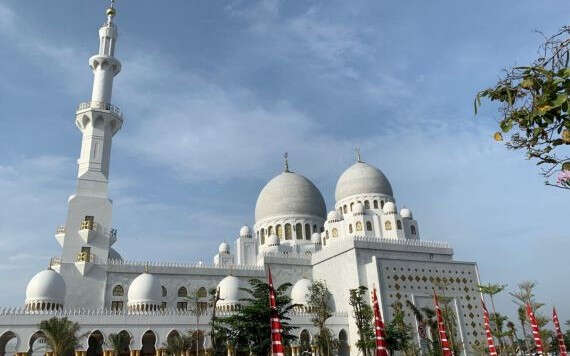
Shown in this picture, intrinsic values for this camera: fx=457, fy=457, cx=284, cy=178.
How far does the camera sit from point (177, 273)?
34.6 meters

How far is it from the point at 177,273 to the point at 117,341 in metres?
8.89

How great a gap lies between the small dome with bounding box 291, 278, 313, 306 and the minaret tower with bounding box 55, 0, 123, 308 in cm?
1371

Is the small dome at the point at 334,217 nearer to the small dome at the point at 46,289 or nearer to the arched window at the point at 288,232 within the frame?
the arched window at the point at 288,232

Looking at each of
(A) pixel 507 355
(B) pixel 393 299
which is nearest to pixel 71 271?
(B) pixel 393 299

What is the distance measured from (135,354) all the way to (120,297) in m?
6.04

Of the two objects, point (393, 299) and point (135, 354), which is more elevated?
point (393, 299)

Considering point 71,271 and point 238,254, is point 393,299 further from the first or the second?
point 71,271

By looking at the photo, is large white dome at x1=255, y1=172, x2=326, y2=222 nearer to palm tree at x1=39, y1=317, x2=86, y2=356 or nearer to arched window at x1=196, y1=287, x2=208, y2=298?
arched window at x1=196, y1=287, x2=208, y2=298

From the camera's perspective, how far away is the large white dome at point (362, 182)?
4359 centimetres

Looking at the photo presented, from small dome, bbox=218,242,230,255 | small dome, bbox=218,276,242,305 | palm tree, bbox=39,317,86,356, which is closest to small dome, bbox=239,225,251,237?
small dome, bbox=218,242,230,255

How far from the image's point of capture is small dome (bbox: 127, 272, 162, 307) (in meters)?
29.8

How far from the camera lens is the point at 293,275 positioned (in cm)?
3838

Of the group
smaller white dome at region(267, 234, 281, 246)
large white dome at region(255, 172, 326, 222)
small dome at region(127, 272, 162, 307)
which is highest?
large white dome at region(255, 172, 326, 222)

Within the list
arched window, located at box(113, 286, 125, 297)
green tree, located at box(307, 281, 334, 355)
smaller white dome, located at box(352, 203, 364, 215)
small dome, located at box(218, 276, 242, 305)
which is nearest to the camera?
green tree, located at box(307, 281, 334, 355)
